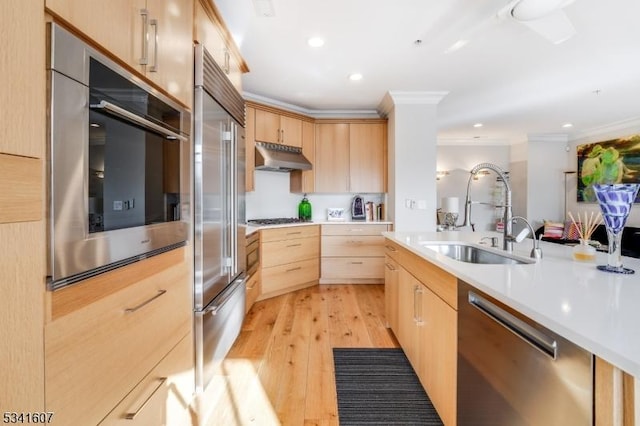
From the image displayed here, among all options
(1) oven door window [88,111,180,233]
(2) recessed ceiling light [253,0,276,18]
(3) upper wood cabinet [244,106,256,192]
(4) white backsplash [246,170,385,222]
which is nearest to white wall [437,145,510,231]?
(4) white backsplash [246,170,385,222]

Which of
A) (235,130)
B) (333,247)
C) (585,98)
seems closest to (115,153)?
(235,130)

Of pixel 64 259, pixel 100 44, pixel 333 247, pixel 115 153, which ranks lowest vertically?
pixel 333 247

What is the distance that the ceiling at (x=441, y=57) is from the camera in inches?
82.7

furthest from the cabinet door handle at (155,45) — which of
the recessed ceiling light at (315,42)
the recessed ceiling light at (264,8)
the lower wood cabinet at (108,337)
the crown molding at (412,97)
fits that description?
the crown molding at (412,97)

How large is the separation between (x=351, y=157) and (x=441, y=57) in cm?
177

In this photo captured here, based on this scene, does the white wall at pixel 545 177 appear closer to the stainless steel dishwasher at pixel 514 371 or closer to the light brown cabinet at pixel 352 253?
the light brown cabinet at pixel 352 253

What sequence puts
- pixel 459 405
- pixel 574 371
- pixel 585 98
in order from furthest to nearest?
pixel 585 98
pixel 459 405
pixel 574 371

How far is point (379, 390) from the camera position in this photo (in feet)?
5.90

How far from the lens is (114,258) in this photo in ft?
3.05

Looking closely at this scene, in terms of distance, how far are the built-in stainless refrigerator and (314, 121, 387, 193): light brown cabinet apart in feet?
6.95

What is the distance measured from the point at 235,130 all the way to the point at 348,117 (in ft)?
8.61

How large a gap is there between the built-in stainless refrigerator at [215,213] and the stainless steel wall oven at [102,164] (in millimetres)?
242

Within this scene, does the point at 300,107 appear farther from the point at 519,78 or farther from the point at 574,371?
the point at 574,371

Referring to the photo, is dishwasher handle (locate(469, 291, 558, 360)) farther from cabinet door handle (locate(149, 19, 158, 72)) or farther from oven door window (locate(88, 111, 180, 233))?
cabinet door handle (locate(149, 19, 158, 72))
